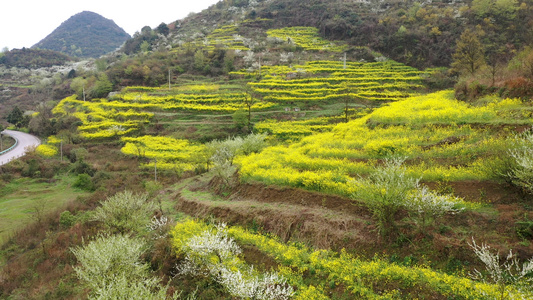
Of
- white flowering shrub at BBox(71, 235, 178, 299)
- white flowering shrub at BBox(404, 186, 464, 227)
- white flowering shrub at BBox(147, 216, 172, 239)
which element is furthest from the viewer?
white flowering shrub at BBox(147, 216, 172, 239)

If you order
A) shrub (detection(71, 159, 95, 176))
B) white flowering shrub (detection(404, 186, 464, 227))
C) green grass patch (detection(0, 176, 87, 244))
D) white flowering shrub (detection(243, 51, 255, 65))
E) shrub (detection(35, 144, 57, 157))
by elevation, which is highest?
white flowering shrub (detection(243, 51, 255, 65))

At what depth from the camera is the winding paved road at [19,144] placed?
47.8m

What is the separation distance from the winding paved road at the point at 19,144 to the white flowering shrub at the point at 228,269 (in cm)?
4903

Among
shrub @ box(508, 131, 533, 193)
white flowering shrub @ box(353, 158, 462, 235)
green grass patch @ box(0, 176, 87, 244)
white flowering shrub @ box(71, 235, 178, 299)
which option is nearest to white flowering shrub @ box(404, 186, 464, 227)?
white flowering shrub @ box(353, 158, 462, 235)

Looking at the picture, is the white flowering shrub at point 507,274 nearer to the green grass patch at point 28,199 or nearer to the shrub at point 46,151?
the green grass patch at point 28,199

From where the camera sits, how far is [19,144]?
2255 inches

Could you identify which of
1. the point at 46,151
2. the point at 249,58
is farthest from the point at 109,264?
the point at 249,58

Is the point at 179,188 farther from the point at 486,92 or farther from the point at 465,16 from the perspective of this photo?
the point at 465,16

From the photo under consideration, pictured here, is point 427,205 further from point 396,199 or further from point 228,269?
point 228,269

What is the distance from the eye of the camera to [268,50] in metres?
92.2

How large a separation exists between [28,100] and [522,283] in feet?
429

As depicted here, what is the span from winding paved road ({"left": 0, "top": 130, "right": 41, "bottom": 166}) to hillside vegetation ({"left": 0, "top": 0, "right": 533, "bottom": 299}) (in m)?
3.90

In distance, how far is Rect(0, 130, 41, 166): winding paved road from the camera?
157 ft

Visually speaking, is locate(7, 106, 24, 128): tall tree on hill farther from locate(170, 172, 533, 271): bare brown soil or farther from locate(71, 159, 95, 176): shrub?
locate(170, 172, 533, 271): bare brown soil
